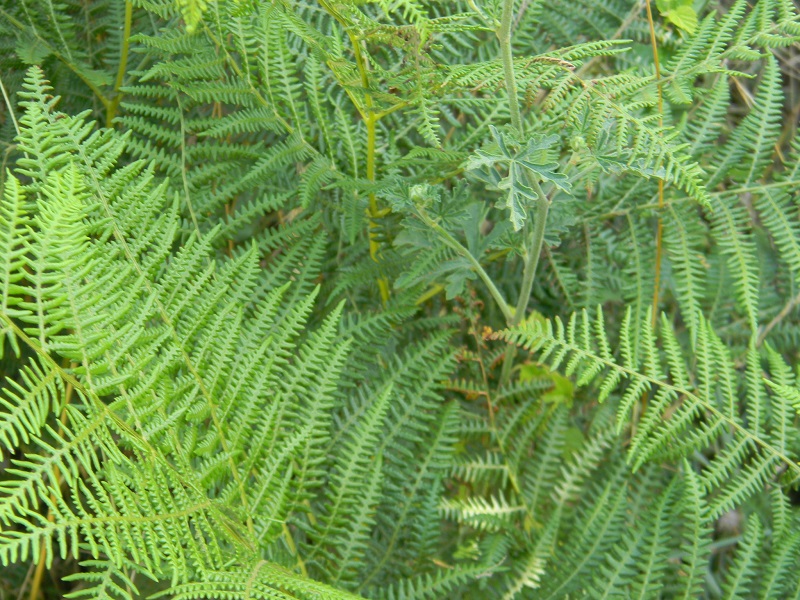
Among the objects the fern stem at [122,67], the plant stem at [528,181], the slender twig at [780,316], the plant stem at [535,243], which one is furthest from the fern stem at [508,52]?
the slender twig at [780,316]

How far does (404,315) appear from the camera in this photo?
1.29 meters

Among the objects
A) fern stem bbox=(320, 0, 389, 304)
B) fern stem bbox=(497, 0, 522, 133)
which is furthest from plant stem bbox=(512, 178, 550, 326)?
fern stem bbox=(320, 0, 389, 304)

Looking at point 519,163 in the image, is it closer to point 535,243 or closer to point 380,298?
point 535,243

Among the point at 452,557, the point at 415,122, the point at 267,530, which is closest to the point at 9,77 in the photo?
the point at 415,122

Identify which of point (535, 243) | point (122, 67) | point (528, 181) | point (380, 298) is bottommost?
point (380, 298)

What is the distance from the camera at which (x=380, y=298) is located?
4.70 feet

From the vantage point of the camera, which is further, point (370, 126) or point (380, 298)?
point (380, 298)

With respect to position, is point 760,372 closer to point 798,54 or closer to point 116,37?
point 116,37

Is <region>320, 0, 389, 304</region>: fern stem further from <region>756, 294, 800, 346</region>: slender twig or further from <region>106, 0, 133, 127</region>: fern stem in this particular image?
<region>756, 294, 800, 346</region>: slender twig

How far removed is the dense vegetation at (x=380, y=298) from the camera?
915mm

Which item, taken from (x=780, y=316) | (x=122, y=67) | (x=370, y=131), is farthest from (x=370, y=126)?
(x=780, y=316)

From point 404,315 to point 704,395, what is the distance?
498 millimetres

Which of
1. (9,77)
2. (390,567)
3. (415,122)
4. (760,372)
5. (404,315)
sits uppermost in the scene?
(9,77)

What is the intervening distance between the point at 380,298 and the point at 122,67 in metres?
0.61
